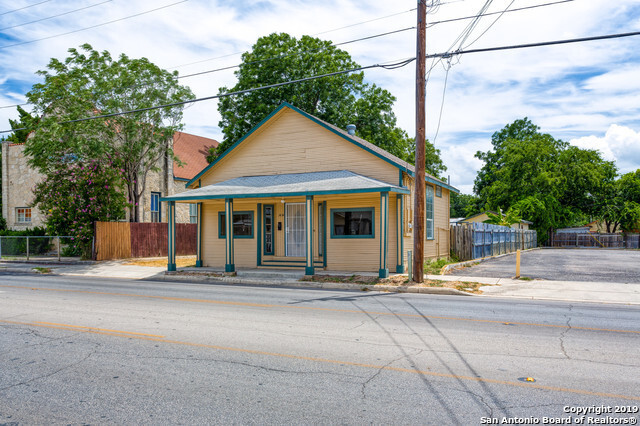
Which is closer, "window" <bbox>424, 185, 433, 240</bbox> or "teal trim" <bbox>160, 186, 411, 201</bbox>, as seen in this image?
"teal trim" <bbox>160, 186, 411, 201</bbox>

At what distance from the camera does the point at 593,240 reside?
5391 centimetres

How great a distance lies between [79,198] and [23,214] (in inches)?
486

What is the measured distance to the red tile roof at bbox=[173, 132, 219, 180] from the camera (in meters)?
35.8

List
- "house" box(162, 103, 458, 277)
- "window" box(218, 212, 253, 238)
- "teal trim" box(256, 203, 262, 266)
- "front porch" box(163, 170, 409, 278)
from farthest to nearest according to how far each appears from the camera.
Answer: "window" box(218, 212, 253, 238) < "teal trim" box(256, 203, 262, 266) < "house" box(162, 103, 458, 277) < "front porch" box(163, 170, 409, 278)

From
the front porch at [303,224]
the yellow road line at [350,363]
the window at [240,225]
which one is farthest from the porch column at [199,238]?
the yellow road line at [350,363]

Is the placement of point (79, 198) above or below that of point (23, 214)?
above

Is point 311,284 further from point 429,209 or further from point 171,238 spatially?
point 429,209

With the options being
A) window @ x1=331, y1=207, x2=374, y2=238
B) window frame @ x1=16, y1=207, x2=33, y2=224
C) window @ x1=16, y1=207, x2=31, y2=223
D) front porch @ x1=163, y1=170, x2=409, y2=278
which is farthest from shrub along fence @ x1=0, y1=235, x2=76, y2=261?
window @ x1=331, y1=207, x2=374, y2=238

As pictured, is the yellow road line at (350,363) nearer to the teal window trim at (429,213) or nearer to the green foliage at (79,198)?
the teal window trim at (429,213)

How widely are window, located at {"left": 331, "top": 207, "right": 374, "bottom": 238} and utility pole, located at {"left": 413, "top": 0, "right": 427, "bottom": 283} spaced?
322 centimetres

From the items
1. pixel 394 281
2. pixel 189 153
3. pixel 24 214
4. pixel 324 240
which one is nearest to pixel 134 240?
pixel 24 214

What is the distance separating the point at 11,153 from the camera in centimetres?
3425

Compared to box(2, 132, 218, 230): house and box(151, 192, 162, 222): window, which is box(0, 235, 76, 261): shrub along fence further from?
box(151, 192, 162, 222): window

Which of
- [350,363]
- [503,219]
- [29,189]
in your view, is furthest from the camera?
[503,219]
